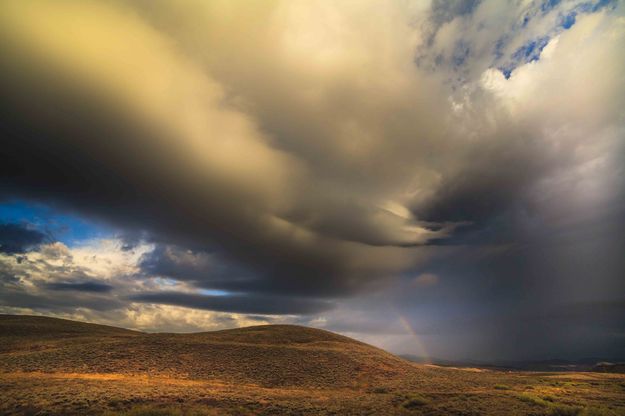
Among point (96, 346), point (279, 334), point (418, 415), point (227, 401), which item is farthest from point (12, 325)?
point (418, 415)

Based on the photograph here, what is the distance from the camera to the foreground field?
88.4 feet

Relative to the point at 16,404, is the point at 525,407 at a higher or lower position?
higher

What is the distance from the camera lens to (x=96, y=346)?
53562 millimetres

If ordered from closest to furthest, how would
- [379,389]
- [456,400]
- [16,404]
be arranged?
[16,404] < [456,400] < [379,389]

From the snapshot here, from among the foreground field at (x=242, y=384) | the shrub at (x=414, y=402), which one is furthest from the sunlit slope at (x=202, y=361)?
the shrub at (x=414, y=402)

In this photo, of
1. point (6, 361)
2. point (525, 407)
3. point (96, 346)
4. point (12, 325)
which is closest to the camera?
point (525, 407)

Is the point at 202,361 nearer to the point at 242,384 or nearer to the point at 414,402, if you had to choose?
the point at 242,384

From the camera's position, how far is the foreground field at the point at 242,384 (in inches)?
A: 1061

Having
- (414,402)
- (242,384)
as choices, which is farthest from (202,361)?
(414,402)

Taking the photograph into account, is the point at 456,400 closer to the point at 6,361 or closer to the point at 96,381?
the point at 96,381

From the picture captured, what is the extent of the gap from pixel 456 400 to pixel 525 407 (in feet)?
18.6

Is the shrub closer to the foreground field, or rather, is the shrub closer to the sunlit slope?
the foreground field

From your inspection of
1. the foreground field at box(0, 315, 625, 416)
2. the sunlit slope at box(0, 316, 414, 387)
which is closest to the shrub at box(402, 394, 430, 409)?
the foreground field at box(0, 315, 625, 416)

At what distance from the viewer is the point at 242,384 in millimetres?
42031
